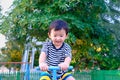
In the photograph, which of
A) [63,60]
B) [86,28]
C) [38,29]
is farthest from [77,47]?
[63,60]

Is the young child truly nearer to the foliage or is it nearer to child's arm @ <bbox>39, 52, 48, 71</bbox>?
child's arm @ <bbox>39, 52, 48, 71</bbox>

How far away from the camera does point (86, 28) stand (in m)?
10.6

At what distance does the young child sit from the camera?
3.45 meters

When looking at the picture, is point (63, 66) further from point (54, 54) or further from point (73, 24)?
point (73, 24)

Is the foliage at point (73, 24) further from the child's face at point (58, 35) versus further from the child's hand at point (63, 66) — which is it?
the child's hand at point (63, 66)

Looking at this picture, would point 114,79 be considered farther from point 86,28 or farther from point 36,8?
point 36,8

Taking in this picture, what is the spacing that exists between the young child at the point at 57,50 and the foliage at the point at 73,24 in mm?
5922

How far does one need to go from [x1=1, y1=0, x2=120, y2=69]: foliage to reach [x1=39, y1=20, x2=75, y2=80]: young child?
5.92 meters

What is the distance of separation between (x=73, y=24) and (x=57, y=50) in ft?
20.9

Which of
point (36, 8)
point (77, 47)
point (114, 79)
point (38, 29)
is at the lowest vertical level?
point (114, 79)

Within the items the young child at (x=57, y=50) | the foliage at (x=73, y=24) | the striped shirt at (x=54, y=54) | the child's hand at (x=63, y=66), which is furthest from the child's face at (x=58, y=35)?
the foliage at (x=73, y=24)

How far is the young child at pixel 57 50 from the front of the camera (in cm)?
345

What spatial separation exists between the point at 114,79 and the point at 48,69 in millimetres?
7460

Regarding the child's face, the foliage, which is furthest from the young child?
the foliage
